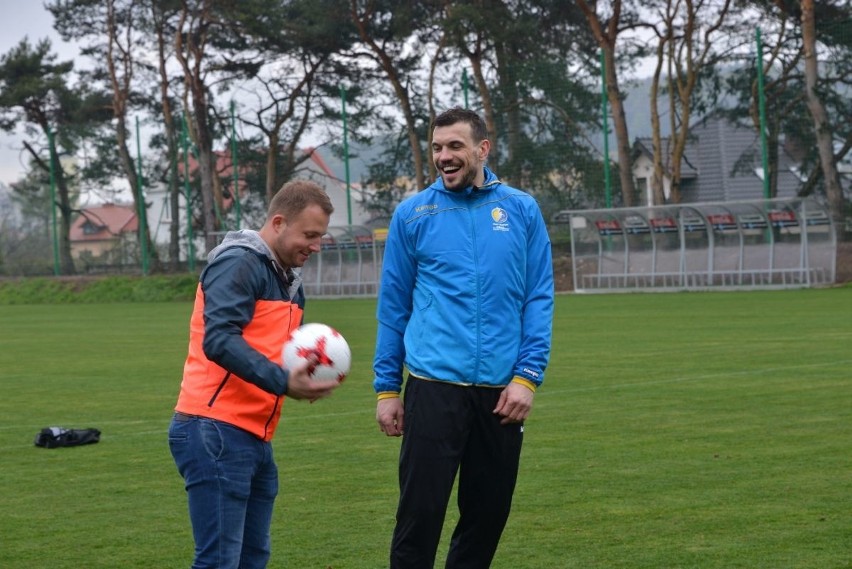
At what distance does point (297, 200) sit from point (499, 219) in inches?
38.5

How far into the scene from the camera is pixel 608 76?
39.5 meters

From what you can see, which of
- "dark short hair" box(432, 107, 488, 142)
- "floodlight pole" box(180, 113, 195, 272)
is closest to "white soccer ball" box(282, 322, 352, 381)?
"dark short hair" box(432, 107, 488, 142)

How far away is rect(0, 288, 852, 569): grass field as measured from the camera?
679 centimetres

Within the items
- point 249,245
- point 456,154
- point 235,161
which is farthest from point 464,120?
point 235,161

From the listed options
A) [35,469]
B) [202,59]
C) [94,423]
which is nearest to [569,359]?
[94,423]

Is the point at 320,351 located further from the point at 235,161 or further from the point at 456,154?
the point at 235,161

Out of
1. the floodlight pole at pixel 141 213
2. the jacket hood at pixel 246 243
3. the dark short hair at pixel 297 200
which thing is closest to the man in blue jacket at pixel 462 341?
the dark short hair at pixel 297 200

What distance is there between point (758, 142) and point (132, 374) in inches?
949

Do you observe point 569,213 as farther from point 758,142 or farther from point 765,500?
point 765,500

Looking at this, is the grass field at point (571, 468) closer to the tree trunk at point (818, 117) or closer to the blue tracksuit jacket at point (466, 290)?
the blue tracksuit jacket at point (466, 290)

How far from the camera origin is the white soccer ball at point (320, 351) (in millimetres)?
4324

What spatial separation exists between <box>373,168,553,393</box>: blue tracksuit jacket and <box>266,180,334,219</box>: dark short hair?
2.29ft

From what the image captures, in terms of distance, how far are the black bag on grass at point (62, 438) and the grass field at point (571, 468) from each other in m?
0.13

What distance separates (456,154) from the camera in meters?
5.09
